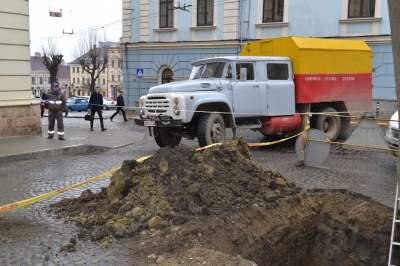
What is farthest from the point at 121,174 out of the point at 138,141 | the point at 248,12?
the point at 248,12

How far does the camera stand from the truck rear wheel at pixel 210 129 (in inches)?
401

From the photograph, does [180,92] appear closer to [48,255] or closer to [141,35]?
[48,255]

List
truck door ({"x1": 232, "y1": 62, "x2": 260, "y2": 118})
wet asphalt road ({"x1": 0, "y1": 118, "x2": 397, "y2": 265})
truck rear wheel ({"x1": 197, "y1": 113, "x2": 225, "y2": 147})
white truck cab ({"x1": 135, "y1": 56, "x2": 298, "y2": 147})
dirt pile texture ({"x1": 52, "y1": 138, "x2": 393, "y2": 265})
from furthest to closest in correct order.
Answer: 1. truck door ({"x1": 232, "y1": 62, "x2": 260, "y2": 118})
2. truck rear wheel ({"x1": 197, "y1": 113, "x2": 225, "y2": 147})
3. white truck cab ({"x1": 135, "y1": 56, "x2": 298, "y2": 147})
4. dirt pile texture ({"x1": 52, "y1": 138, "x2": 393, "y2": 265})
5. wet asphalt road ({"x1": 0, "y1": 118, "x2": 397, "y2": 265})

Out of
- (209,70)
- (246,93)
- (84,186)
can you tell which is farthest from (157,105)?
(84,186)

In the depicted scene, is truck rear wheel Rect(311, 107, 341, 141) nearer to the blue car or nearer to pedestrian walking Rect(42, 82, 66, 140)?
pedestrian walking Rect(42, 82, 66, 140)

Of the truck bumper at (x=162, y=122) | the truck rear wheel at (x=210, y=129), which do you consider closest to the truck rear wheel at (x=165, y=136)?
the truck bumper at (x=162, y=122)

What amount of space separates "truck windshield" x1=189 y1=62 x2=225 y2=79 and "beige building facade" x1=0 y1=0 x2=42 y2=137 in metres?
5.46

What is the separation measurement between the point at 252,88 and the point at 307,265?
5.83m

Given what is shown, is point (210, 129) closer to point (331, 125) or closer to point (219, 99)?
point (219, 99)

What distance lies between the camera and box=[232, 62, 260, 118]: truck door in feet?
35.4

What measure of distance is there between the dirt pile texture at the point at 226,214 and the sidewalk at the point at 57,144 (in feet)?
16.1

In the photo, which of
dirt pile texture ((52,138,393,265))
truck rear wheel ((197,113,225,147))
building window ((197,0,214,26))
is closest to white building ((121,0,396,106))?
building window ((197,0,214,26))

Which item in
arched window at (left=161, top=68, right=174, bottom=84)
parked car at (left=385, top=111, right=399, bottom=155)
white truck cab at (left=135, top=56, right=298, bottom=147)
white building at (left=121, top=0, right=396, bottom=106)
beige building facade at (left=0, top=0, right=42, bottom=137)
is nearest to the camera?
Result: parked car at (left=385, top=111, right=399, bottom=155)

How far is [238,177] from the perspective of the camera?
595 cm
